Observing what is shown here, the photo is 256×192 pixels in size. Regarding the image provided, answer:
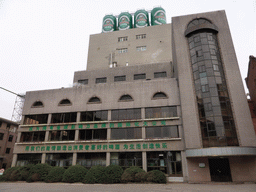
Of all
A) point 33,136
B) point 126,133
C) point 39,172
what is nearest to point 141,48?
point 126,133

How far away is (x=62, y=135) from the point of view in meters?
32.5

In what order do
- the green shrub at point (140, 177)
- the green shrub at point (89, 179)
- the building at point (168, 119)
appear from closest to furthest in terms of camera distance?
1. the green shrub at point (140, 177)
2. the green shrub at point (89, 179)
3. the building at point (168, 119)

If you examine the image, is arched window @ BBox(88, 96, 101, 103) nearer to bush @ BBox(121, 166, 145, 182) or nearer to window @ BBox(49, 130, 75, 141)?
window @ BBox(49, 130, 75, 141)

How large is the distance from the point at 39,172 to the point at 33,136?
8.91 meters

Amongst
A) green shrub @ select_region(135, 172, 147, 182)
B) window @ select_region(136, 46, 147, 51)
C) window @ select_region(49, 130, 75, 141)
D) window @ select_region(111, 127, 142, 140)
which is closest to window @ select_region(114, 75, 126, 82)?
window @ select_region(136, 46, 147, 51)

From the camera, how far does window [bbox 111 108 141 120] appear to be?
30516 millimetres

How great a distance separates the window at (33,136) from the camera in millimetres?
33375

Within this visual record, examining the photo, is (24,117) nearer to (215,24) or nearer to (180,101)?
(180,101)

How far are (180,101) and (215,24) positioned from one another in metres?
14.3

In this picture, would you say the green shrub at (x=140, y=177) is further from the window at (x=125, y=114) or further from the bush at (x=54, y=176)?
the bush at (x=54, y=176)

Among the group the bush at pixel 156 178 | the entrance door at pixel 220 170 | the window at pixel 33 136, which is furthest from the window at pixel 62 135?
the entrance door at pixel 220 170

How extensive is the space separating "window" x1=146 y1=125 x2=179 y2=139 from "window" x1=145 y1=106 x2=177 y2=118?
1.89 m

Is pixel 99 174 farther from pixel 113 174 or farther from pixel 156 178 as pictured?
pixel 156 178

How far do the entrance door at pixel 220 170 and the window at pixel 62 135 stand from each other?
22121 millimetres
